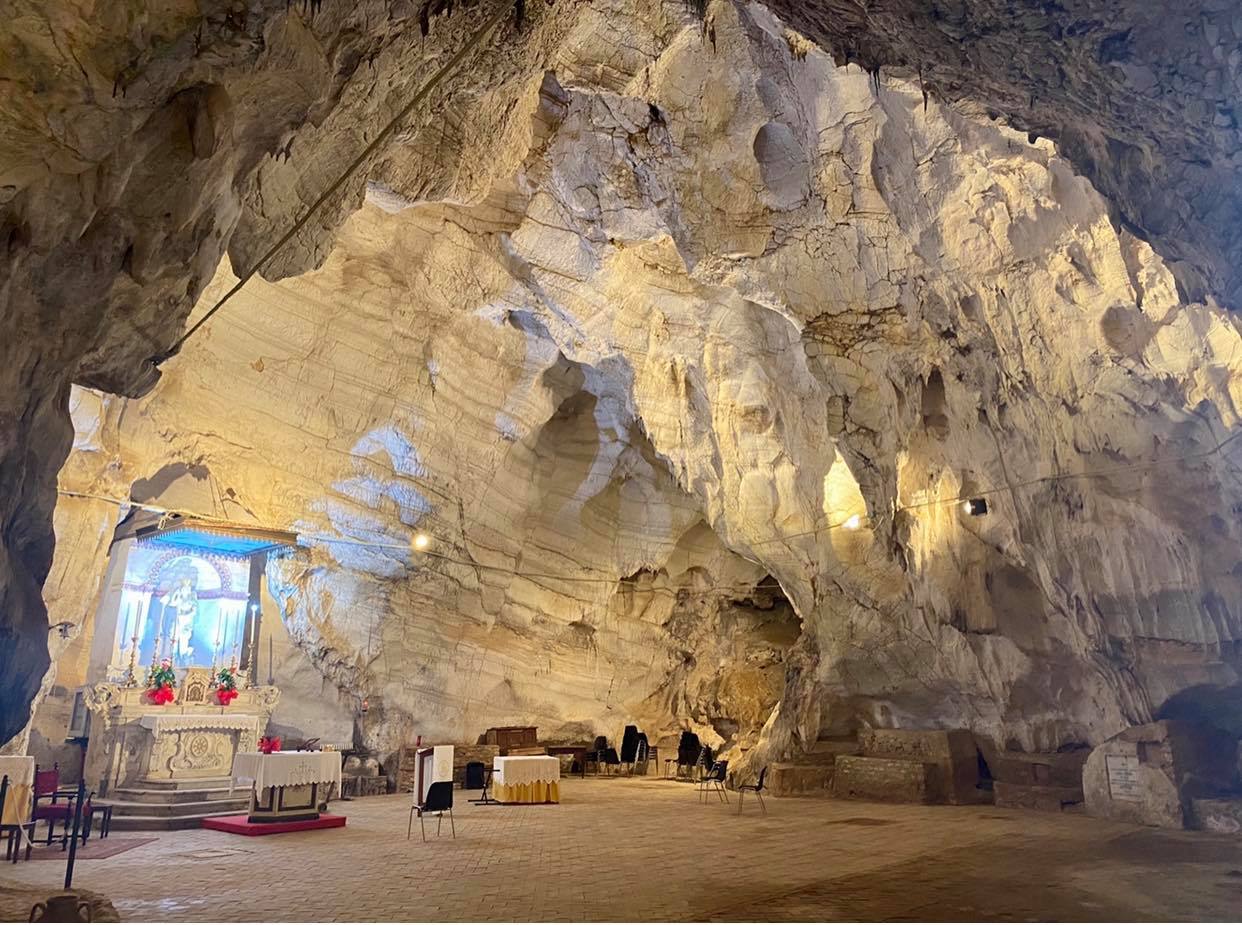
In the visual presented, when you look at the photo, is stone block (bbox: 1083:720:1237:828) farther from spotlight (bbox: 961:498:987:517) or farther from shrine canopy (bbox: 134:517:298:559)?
shrine canopy (bbox: 134:517:298:559)

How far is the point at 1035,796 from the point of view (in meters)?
11.5

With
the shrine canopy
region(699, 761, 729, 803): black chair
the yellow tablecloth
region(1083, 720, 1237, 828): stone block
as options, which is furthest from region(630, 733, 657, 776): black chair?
region(1083, 720, 1237, 828): stone block

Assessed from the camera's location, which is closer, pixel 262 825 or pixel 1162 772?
pixel 262 825

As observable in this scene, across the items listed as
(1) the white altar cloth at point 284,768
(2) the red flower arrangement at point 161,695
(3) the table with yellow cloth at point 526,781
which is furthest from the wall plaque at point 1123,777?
(2) the red flower arrangement at point 161,695

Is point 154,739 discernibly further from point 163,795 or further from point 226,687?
point 226,687

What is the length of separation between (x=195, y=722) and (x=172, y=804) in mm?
1236

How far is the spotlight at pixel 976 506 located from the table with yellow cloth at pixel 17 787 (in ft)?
39.6

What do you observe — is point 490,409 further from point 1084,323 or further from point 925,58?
point 925,58

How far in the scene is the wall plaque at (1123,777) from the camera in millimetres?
10141

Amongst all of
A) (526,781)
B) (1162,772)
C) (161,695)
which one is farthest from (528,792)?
(1162,772)

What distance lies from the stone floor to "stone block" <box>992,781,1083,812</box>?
2.55ft

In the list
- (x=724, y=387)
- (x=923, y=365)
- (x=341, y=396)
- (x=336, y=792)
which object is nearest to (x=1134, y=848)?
(x=923, y=365)

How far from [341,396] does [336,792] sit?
7328mm

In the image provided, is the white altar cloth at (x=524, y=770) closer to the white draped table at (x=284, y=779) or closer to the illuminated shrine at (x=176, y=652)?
the white draped table at (x=284, y=779)
